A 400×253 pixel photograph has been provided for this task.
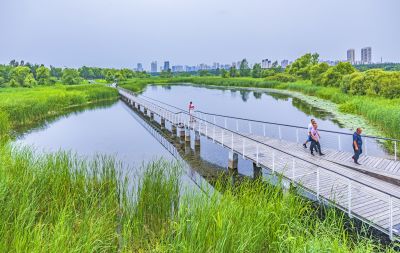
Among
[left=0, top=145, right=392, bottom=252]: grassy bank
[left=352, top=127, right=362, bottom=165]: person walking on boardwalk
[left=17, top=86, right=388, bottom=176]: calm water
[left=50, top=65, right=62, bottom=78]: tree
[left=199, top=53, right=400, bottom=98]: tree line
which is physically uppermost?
[left=50, top=65, right=62, bottom=78]: tree

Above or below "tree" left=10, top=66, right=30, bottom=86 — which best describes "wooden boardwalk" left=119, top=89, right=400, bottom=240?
below

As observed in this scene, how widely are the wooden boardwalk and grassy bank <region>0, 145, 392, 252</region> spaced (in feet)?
2.34

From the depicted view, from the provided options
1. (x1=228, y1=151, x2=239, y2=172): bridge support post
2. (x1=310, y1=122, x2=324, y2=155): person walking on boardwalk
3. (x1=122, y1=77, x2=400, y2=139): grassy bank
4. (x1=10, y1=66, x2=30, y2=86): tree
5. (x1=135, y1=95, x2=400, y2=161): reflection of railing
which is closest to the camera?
(x1=310, y1=122, x2=324, y2=155): person walking on boardwalk

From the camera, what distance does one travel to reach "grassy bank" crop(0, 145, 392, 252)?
4.89 m

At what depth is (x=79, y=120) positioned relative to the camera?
99.5 ft

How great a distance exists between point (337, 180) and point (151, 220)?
548 centimetres

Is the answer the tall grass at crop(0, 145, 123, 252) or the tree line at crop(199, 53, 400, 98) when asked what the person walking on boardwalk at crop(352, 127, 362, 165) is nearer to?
the tall grass at crop(0, 145, 123, 252)

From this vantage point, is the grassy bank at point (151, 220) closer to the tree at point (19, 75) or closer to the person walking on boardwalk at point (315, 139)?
the person walking on boardwalk at point (315, 139)

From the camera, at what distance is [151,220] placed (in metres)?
7.32

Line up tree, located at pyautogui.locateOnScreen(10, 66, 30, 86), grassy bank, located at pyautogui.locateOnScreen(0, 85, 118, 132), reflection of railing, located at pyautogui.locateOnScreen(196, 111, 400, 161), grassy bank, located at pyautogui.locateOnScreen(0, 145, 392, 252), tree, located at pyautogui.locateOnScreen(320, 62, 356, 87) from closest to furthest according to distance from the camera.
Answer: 1. grassy bank, located at pyautogui.locateOnScreen(0, 145, 392, 252)
2. reflection of railing, located at pyautogui.locateOnScreen(196, 111, 400, 161)
3. grassy bank, located at pyautogui.locateOnScreen(0, 85, 118, 132)
4. tree, located at pyautogui.locateOnScreen(320, 62, 356, 87)
5. tree, located at pyautogui.locateOnScreen(10, 66, 30, 86)

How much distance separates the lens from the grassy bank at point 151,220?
4895 mm

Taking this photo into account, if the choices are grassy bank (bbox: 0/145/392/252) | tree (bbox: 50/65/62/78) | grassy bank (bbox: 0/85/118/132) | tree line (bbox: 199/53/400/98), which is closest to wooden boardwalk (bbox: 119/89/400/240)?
grassy bank (bbox: 0/145/392/252)

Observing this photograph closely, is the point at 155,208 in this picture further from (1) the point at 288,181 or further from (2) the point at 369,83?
(2) the point at 369,83

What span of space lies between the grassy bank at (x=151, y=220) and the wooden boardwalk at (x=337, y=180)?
2.34 ft
